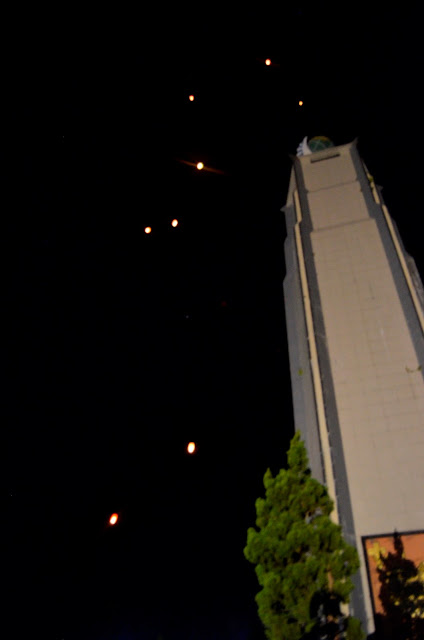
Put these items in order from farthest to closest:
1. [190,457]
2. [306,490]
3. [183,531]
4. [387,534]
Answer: [190,457] → [183,531] → [387,534] → [306,490]

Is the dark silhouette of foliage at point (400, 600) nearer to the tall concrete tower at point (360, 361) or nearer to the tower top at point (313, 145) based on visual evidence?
the tall concrete tower at point (360, 361)

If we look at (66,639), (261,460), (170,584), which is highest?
(261,460)

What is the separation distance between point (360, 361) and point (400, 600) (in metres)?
7.72

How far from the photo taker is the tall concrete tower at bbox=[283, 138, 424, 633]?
1243cm

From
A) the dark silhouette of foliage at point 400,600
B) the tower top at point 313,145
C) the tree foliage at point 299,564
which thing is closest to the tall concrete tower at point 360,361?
the dark silhouette of foliage at point 400,600

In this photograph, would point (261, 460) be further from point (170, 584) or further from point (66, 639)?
point (66, 639)

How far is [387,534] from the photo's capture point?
469 inches

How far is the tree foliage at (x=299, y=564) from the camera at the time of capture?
796 cm

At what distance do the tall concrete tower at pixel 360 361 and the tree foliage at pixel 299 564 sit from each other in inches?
138

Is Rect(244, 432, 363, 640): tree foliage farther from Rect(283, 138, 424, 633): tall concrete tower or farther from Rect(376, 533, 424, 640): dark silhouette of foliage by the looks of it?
Rect(283, 138, 424, 633): tall concrete tower

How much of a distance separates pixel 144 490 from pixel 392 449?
833cm

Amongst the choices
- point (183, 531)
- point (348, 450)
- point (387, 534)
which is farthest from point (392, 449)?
point (183, 531)

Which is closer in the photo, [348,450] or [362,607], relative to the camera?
[362,607]

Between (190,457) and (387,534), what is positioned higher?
(190,457)
